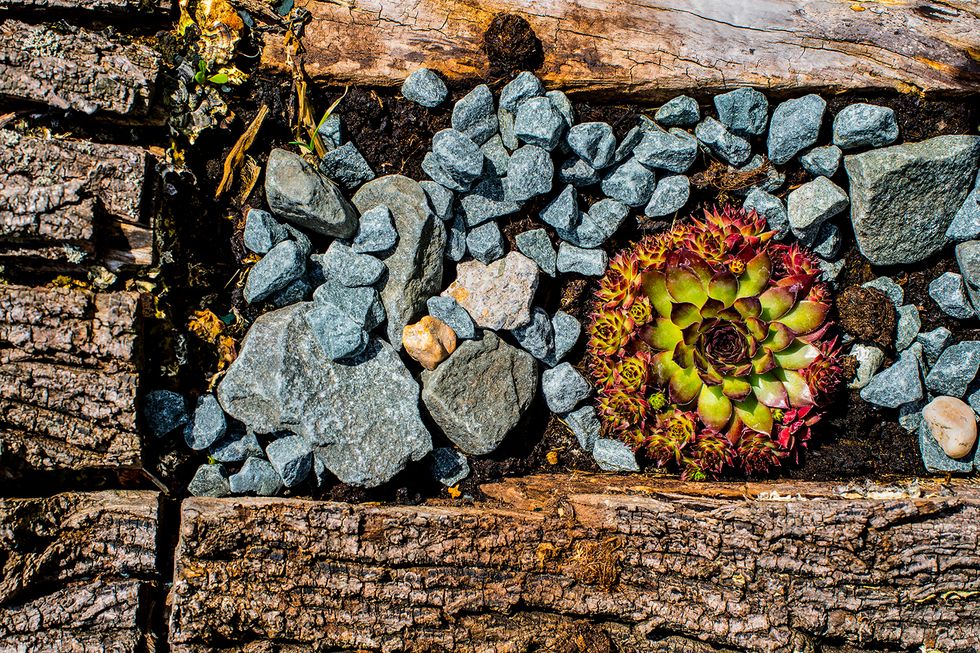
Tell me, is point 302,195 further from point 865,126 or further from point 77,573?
point 865,126

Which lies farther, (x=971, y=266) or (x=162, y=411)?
(x=971, y=266)

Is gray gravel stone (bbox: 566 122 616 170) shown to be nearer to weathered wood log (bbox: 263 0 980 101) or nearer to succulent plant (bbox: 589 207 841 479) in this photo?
weathered wood log (bbox: 263 0 980 101)

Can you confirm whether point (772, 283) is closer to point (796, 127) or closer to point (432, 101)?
point (796, 127)

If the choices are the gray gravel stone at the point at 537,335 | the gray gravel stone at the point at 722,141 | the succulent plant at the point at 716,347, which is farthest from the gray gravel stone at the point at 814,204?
the gray gravel stone at the point at 537,335

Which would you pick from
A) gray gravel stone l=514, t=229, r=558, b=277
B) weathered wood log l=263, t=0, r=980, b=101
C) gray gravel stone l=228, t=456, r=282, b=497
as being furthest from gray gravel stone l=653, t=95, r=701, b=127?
gray gravel stone l=228, t=456, r=282, b=497

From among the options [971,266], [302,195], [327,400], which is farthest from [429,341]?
[971,266]

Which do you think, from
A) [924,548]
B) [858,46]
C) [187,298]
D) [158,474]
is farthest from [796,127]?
[158,474]
